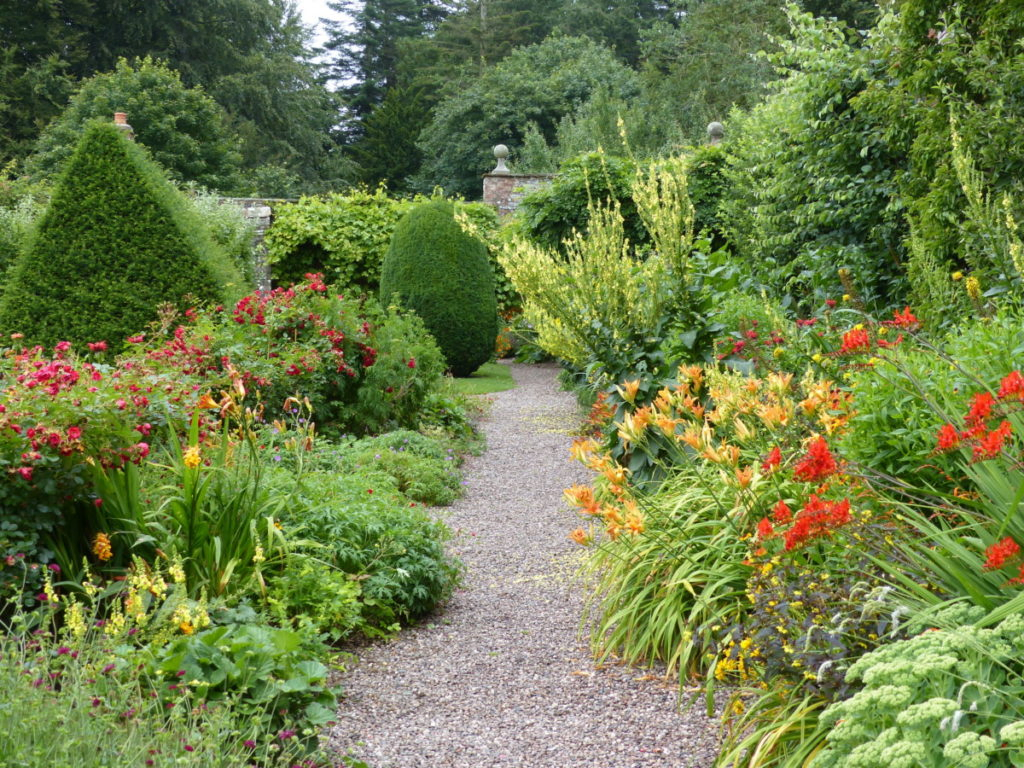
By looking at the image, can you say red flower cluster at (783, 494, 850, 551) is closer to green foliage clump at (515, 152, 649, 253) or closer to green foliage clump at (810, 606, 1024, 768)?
green foliage clump at (810, 606, 1024, 768)

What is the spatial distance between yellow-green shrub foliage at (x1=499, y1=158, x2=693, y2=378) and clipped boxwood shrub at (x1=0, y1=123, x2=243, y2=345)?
3767mm

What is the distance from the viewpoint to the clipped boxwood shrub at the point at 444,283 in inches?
444

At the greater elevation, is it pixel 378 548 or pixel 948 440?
pixel 948 440

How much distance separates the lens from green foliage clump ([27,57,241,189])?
17.2m

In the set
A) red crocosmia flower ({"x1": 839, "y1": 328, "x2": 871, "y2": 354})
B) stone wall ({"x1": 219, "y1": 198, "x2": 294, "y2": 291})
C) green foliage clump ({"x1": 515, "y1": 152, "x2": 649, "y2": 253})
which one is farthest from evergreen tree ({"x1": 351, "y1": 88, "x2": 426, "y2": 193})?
red crocosmia flower ({"x1": 839, "y1": 328, "x2": 871, "y2": 354})

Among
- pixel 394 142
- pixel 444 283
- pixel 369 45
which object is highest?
pixel 369 45

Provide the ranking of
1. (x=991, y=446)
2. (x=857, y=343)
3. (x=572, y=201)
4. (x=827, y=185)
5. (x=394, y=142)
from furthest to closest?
(x=394, y=142), (x=572, y=201), (x=827, y=185), (x=857, y=343), (x=991, y=446)

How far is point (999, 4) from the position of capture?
14.6 feet

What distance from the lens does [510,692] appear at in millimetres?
3117

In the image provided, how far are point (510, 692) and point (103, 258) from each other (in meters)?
6.02

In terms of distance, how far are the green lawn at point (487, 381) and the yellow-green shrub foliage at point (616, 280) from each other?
184 inches

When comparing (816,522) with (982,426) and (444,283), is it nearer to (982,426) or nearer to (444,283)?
(982,426)

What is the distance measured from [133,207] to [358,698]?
5.94 meters

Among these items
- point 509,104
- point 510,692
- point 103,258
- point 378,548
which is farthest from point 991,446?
point 509,104
